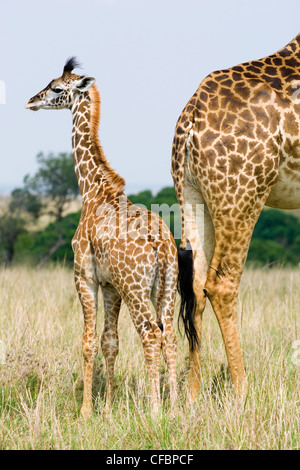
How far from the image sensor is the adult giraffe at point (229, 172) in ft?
16.6

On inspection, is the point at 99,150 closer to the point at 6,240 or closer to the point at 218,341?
the point at 218,341

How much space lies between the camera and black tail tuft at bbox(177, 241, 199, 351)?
532 centimetres

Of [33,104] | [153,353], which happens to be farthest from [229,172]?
[33,104]

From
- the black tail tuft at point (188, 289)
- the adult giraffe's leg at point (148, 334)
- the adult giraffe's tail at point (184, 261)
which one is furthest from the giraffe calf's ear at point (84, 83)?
the adult giraffe's leg at point (148, 334)

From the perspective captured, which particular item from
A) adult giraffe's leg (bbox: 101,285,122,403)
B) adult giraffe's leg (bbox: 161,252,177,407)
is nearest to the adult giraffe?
adult giraffe's leg (bbox: 161,252,177,407)

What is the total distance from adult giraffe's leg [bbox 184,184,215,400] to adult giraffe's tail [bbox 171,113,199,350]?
0.05m

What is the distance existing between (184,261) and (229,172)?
872 mm

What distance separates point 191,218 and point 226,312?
A: 88 cm

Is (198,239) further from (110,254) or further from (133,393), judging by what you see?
(133,393)

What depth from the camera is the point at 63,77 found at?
603 centimetres

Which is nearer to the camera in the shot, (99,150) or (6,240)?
(99,150)

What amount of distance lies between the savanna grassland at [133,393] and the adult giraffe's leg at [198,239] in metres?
0.31
